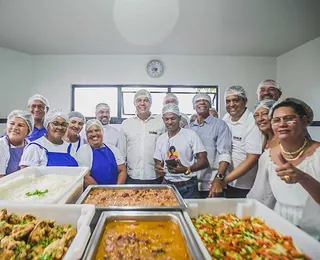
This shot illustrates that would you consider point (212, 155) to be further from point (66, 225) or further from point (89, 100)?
point (89, 100)

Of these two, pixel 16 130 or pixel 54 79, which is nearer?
pixel 16 130

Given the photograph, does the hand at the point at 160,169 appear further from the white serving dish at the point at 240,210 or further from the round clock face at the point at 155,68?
the round clock face at the point at 155,68

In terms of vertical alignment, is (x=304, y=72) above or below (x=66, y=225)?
above

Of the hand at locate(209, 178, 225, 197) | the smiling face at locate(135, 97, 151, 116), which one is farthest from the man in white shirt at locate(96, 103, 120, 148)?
the hand at locate(209, 178, 225, 197)

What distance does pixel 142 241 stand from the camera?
106 centimetres

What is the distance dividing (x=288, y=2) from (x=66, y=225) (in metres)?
3.68

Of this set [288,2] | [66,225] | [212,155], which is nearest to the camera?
[66,225]

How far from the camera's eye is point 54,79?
204 inches

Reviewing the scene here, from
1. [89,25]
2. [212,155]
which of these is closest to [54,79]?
[89,25]

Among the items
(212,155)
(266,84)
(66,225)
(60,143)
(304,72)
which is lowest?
(66,225)

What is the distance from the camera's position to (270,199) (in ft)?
5.24

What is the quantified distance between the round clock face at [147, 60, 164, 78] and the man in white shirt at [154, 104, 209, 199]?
309cm

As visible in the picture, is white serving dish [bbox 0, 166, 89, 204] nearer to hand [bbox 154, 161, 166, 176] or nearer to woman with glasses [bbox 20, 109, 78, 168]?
woman with glasses [bbox 20, 109, 78, 168]

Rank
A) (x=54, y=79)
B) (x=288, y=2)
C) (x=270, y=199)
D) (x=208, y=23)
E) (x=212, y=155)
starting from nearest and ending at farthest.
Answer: (x=270, y=199) < (x=212, y=155) < (x=288, y=2) < (x=208, y=23) < (x=54, y=79)
